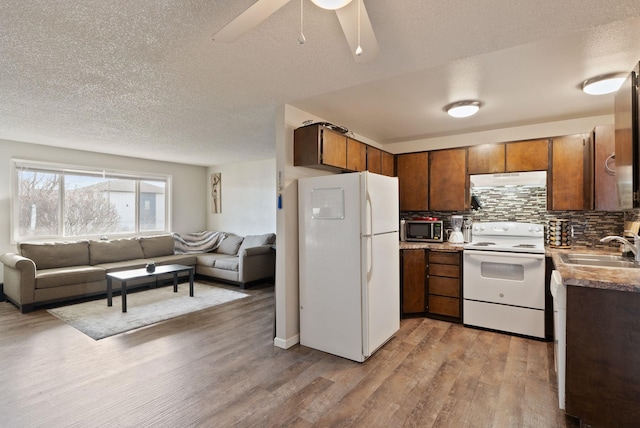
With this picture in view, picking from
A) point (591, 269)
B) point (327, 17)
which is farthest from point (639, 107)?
point (327, 17)

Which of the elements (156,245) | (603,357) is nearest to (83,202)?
(156,245)

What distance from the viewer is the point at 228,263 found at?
5.43 m

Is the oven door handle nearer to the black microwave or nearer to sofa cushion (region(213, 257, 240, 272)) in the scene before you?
the black microwave

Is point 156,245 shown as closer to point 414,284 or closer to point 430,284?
point 414,284

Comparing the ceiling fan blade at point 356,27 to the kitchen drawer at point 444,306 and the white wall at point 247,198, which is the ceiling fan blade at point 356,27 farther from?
the white wall at point 247,198

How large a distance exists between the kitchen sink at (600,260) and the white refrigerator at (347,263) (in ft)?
4.85

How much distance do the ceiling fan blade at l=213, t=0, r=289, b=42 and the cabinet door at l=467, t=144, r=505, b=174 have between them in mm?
3320

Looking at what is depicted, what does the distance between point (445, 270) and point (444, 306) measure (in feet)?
1.35

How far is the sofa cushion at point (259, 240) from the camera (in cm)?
577

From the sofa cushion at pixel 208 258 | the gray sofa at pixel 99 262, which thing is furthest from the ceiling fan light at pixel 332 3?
the sofa cushion at pixel 208 258

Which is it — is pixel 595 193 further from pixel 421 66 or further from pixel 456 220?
pixel 421 66

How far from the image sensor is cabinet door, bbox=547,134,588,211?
3334 millimetres

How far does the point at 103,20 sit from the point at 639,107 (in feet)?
9.48

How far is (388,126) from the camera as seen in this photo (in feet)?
12.6
